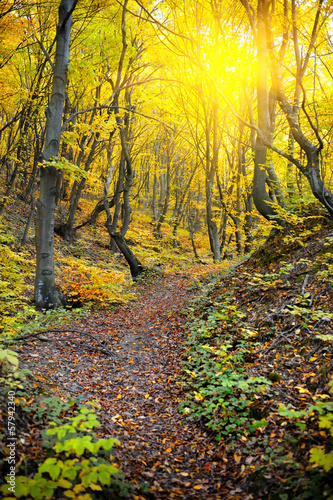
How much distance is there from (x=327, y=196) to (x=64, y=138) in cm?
615

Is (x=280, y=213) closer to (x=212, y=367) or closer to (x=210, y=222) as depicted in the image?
(x=212, y=367)

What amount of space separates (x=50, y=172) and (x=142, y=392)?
18.0 ft

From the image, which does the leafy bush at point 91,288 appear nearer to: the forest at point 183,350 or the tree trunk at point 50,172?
the forest at point 183,350

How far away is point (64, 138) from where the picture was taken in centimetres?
680

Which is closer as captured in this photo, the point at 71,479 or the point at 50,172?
the point at 71,479

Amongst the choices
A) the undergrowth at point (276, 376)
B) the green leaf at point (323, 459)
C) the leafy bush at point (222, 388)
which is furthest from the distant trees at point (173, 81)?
the green leaf at point (323, 459)

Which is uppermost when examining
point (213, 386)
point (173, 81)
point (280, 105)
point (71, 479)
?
point (173, 81)

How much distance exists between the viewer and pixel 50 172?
688 cm

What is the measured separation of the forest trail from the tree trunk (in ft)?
4.76

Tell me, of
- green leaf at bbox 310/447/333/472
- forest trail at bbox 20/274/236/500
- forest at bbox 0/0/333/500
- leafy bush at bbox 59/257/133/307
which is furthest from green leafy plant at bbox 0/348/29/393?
leafy bush at bbox 59/257/133/307

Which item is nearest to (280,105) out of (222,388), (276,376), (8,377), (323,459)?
(276,376)

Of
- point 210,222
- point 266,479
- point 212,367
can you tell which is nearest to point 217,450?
point 266,479

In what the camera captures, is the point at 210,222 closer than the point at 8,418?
No

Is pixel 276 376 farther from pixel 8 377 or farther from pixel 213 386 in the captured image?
pixel 8 377
